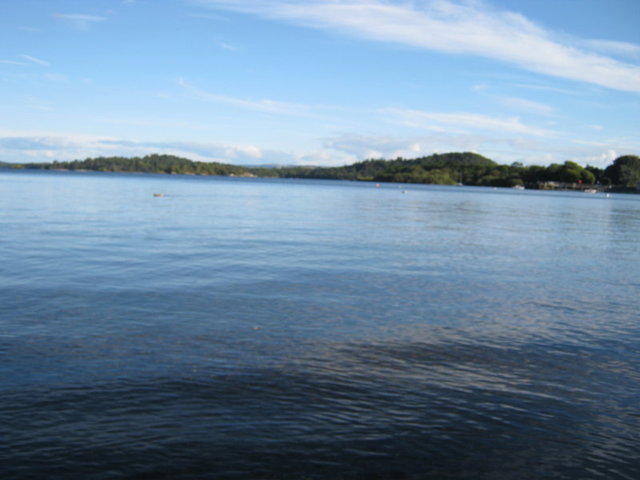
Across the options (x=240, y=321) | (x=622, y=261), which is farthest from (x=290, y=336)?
(x=622, y=261)

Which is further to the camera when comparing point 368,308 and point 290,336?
point 368,308

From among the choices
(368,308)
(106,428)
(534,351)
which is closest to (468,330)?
(534,351)

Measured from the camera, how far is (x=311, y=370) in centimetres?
1220

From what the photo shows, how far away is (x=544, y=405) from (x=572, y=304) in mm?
9910

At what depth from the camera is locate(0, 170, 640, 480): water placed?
878 cm

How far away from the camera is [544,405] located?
430 inches

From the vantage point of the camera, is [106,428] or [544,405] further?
[544,405]

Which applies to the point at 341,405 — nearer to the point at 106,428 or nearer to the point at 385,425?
the point at 385,425

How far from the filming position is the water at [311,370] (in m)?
8.78

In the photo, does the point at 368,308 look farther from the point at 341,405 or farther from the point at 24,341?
the point at 24,341

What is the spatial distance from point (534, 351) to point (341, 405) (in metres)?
6.27

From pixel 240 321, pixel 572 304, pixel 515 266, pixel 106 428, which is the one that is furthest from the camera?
pixel 515 266

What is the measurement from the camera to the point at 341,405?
10531 mm

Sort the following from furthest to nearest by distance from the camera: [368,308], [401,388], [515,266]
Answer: [515,266], [368,308], [401,388]
